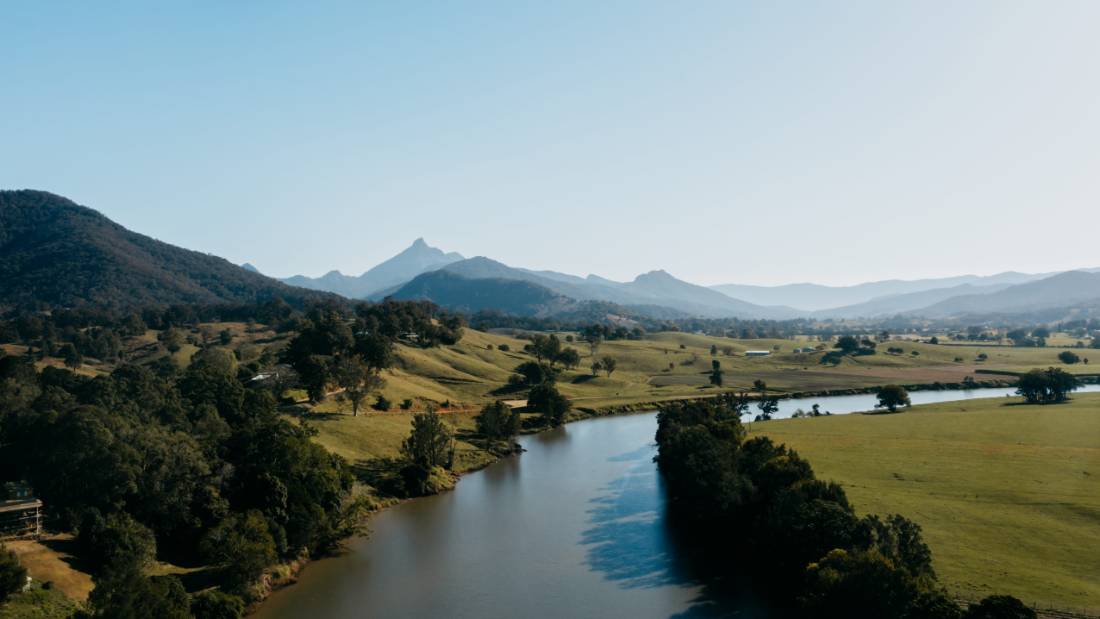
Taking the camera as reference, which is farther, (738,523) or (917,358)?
(917,358)

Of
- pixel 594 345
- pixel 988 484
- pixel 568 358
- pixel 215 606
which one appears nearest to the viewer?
pixel 215 606

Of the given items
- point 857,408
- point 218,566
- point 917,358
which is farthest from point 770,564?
point 917,358

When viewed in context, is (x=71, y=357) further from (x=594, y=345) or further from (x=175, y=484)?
(x=594, y=345)

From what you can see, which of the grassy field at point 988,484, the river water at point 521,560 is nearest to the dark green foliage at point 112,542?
the river water at point 521,560

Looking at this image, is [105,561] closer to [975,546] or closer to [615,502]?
[615,502]

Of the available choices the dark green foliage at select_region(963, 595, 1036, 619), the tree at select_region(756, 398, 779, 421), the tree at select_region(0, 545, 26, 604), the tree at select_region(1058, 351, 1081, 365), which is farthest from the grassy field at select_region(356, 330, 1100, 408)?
the dark green foliage at select_region(963, 595, 1036, 619)

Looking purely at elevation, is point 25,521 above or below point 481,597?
above

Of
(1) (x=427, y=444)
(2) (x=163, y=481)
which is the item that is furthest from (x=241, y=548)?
(1) (x=427, y=444)
